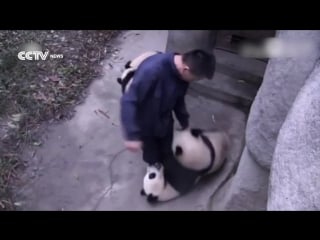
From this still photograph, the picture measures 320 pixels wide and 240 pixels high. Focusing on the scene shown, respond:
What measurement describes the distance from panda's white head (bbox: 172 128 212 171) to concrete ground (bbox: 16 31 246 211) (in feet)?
0.16

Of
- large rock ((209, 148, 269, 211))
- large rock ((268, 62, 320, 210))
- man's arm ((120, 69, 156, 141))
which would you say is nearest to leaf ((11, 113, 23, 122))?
man's arm ((120, 69, 156, 141))

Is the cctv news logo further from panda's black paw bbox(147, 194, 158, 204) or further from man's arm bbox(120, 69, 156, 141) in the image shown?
panda's black paw bbox(147, 194, 158, 204)

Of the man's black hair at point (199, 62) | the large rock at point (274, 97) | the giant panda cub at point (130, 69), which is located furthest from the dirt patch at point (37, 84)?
the large rock at point (274, 97)

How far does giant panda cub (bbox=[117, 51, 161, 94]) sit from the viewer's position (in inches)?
50.1

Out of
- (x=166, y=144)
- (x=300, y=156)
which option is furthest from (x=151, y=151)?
(x=300, y=156)

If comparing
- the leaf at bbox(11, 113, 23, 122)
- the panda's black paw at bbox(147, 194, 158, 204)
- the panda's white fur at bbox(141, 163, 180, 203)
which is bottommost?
the panda's black paw at bbox(147, 194, 158, 204)

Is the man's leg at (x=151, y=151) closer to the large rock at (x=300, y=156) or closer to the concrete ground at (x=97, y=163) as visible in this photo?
Result: the concrete ground at (x=97, y=163)

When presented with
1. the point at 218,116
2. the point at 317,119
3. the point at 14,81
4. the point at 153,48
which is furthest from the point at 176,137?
the point at 14,81

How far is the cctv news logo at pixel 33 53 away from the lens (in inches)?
49.9

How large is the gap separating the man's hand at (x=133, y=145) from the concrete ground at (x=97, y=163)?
0.07ft

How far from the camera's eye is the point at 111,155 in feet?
4.52

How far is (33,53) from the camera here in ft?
4.20

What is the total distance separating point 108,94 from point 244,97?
38cm

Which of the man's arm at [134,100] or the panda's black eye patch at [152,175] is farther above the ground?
the man's arm at [134,100]
